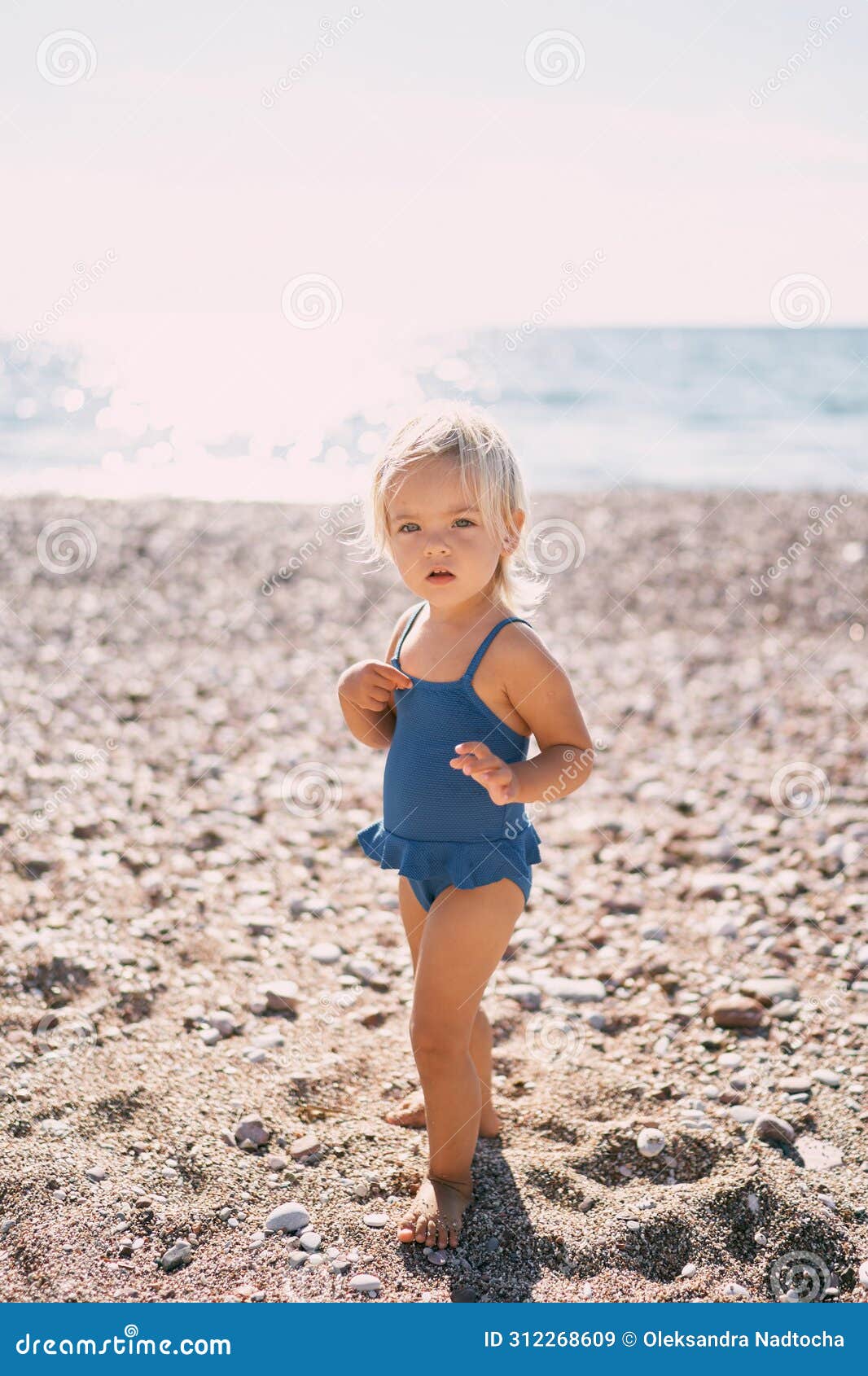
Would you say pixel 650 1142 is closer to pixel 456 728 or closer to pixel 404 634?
pixel 456 728

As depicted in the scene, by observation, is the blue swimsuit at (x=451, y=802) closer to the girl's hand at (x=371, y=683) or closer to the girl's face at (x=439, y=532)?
the girl's hand at (x=371, y=683)

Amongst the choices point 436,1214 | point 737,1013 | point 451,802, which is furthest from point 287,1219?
point 737,1013

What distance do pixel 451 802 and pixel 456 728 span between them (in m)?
0.21

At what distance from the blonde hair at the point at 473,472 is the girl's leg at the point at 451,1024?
0.86 metres

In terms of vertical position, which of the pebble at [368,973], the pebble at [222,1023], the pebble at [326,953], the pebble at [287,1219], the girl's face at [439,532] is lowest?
the pebble at [287,1219]

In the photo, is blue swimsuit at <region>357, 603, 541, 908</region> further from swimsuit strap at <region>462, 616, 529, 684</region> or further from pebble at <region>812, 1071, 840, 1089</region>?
pebble at <region>812, 1071, 840, 1089</region>

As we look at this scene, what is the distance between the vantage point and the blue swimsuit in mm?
3221

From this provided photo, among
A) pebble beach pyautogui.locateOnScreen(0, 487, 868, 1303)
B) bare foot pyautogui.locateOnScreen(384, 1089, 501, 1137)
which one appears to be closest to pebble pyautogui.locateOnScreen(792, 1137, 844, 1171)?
pebble beach pyautogui.locateOnScreen(0, 487, 868, 1303)

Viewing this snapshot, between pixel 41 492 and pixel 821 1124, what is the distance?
47.7 ft

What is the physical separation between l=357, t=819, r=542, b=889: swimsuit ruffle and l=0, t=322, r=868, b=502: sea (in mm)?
4990

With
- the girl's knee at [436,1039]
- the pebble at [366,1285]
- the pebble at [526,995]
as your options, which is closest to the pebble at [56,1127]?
the pebble at [366,1285]

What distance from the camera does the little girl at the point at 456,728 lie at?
313 centimetres

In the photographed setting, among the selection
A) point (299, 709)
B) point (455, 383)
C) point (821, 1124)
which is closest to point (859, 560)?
point (299, 709)
